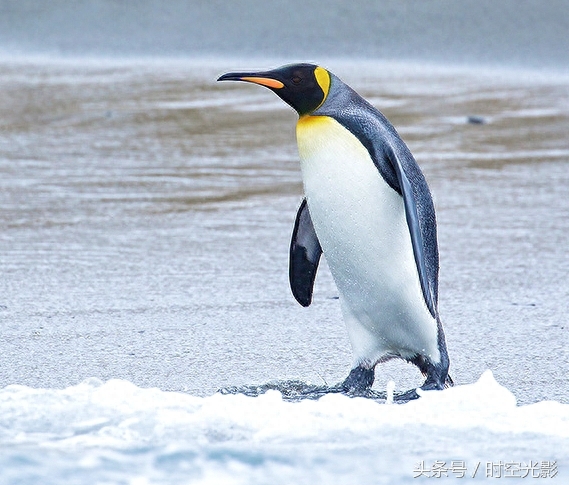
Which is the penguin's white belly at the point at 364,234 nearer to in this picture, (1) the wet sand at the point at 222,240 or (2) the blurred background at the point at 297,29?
(1) the wet sand at the point at 222,240

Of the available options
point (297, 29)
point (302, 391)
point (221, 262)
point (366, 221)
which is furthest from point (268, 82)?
point (297, 29)

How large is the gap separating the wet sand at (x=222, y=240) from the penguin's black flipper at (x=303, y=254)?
0.26 m

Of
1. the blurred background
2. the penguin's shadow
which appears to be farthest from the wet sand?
the blurred background

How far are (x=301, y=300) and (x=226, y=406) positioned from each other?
0.68m

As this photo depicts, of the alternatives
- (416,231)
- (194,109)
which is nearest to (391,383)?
(416,231)

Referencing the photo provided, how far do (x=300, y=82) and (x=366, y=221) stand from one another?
0.41 meters

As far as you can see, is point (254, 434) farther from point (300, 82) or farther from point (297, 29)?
point (297, 29)

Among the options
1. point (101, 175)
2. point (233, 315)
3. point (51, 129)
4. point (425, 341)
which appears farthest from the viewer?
point (51, 129)

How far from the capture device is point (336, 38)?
15898 mm

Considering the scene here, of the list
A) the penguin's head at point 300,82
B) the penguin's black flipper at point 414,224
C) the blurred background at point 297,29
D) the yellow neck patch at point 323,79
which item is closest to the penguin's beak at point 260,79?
the penguin's head at point 300,82

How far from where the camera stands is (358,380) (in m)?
3.33

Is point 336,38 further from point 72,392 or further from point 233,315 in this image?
point 72,392

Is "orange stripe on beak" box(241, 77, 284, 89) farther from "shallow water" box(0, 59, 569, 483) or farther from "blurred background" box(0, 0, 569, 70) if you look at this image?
"blurred background" box(0, 0, 569, 70)

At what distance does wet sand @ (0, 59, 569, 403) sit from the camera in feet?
12.2
